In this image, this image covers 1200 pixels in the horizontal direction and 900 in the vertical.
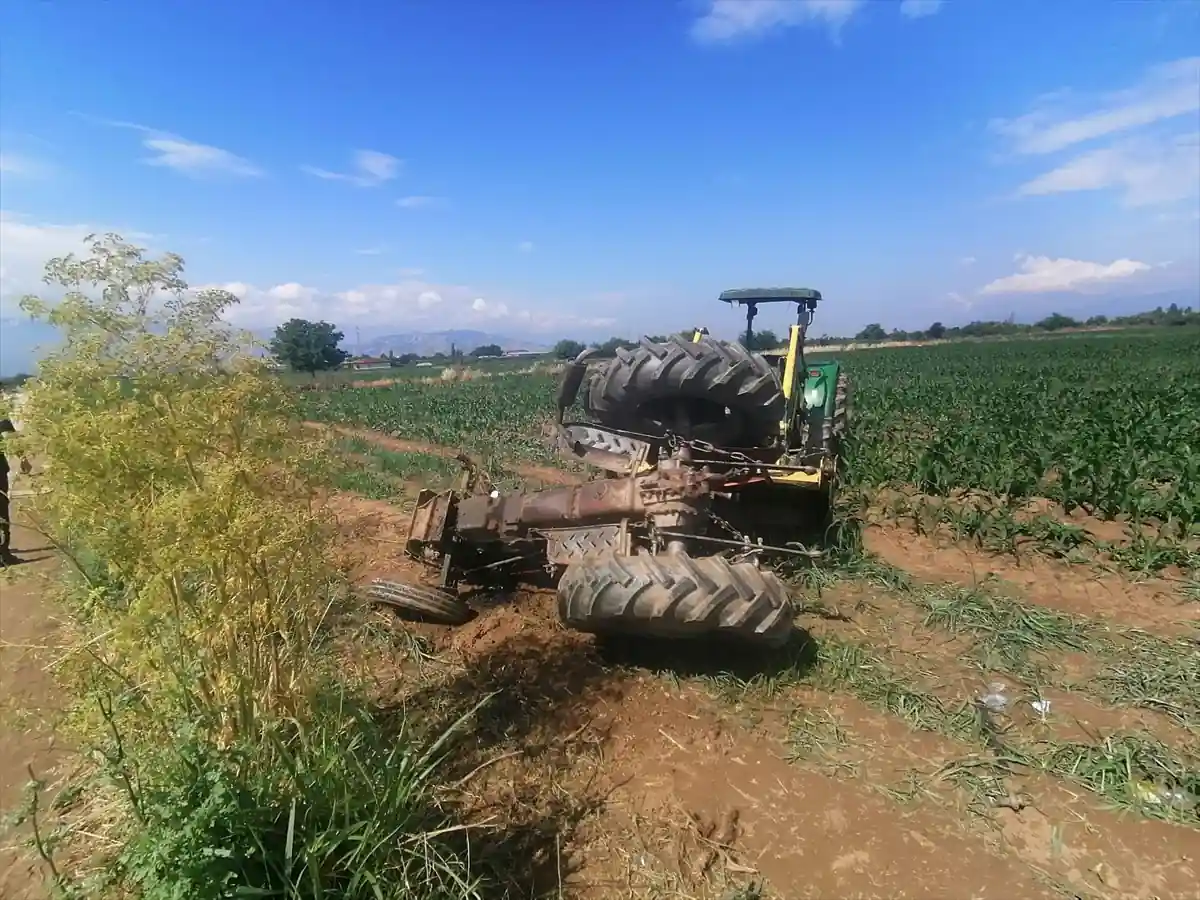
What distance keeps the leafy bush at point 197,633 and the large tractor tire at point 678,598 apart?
45.4 inches

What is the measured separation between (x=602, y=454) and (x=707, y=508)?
136cm

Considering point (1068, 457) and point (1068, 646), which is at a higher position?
point (1068, 457)

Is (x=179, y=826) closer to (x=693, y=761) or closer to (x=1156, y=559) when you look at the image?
(x=693, y=761)

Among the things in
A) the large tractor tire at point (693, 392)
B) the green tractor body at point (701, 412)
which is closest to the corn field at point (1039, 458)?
the green tractor body at point (701, 412)

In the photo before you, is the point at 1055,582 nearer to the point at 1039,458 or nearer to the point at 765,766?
the point at 1039,458

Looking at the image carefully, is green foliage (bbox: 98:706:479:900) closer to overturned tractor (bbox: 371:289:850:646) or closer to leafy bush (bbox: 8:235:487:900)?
leafy bush (bbox: 8:235:487:900)

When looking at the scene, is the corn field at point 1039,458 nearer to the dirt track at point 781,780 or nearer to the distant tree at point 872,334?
the dirt track at point 781,780

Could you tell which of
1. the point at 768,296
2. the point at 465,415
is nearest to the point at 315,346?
the point at 465,415

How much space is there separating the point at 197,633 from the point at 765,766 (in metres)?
2.46

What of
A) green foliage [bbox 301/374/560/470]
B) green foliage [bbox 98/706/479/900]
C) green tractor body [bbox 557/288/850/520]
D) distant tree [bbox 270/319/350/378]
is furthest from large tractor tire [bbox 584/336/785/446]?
distant tree [bbox 270/319/350/378]

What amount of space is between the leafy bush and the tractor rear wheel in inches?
71.3

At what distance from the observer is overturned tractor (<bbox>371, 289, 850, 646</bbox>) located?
3570 mm

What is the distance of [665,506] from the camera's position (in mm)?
4004

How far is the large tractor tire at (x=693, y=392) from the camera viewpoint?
4.92 metres
